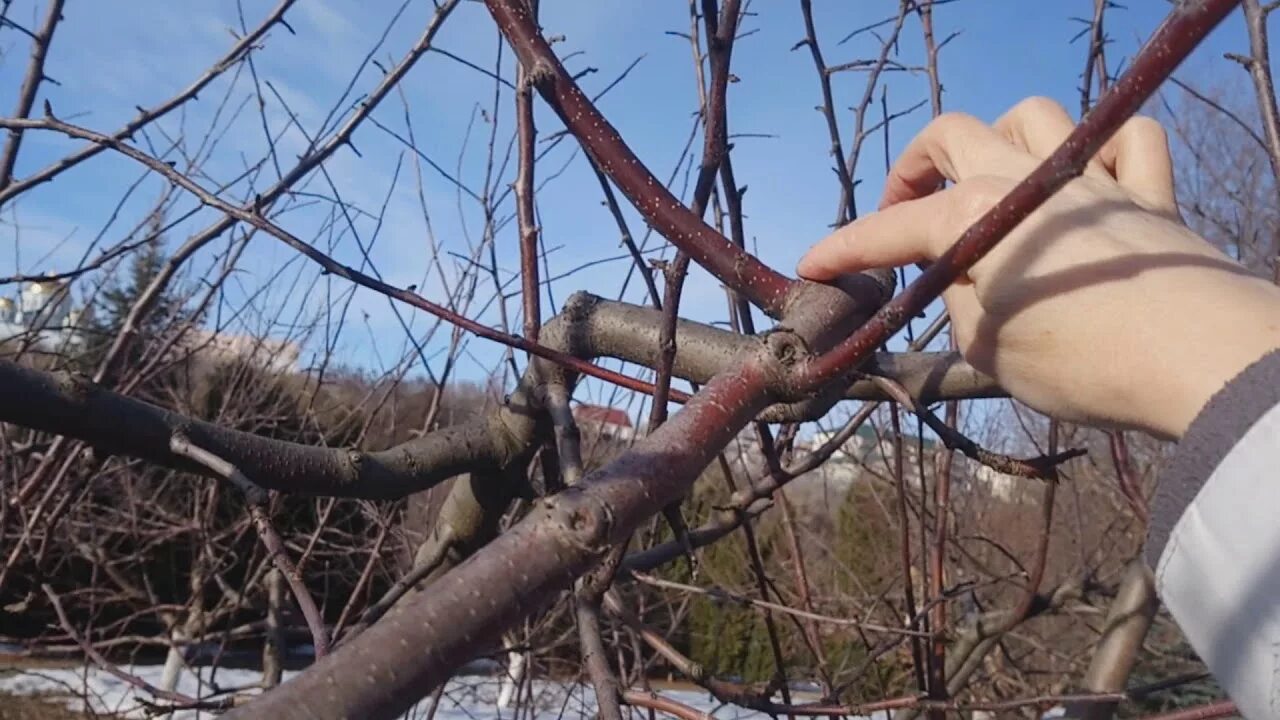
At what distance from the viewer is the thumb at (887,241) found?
34.5 inches

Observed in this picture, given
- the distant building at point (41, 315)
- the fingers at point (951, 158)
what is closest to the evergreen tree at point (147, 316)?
the distant building at point (41, 315)

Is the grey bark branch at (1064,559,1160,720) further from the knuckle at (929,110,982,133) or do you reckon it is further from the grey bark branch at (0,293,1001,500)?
the knuckle at (929,110,982,133)

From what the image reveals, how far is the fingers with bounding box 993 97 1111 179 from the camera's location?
951 mm

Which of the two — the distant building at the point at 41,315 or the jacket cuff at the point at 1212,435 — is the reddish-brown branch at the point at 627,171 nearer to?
the jacket cuff at the point at 1212,435

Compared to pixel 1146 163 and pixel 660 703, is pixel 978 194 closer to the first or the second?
pixel 1146 163

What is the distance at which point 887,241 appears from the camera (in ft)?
2.99

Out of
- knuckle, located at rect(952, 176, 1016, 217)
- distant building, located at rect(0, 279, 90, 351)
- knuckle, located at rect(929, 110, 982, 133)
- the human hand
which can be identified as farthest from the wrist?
distant building, located at rect(0, 279, 90, 351)

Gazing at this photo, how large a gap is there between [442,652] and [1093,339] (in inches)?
21.7

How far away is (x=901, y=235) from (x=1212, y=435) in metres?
0.31

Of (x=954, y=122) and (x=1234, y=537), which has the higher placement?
(x=954, y=122)

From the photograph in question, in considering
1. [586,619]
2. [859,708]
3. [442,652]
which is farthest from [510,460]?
[442,652]

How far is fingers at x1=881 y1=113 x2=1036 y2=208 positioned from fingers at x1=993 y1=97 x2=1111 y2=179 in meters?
0.03

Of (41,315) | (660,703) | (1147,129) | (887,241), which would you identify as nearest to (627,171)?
(887,241)

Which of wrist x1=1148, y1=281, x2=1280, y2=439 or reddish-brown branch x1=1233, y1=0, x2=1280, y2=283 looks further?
reddish-brown branch x1=1233, y1=0, x2=1280, y2=283
